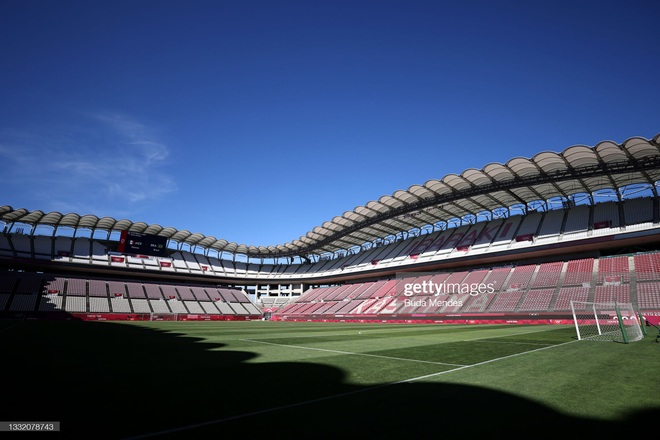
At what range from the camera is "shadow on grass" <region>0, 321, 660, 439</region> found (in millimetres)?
3797

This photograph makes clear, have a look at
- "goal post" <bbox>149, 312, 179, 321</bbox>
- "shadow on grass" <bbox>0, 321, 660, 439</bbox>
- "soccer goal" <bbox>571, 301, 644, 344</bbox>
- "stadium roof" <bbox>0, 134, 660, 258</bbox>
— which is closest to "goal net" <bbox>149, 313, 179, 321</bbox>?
"goal post" <bbox>149, 312, 179, 321</bbox>

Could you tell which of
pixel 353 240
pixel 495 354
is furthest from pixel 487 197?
pixel 495 354

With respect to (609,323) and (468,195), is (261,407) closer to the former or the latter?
(609,323)

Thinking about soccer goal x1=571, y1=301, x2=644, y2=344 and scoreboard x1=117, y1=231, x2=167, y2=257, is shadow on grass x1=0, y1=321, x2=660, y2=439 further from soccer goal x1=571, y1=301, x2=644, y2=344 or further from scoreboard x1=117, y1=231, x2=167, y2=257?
scoreboard x1=117, y1=231, x2=167, y2=257

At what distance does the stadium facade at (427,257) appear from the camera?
32.3 m

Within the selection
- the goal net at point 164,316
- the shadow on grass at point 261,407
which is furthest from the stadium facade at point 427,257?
the shadow on grass at point 261,407

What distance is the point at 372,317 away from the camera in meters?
42.2

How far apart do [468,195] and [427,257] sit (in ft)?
42.6

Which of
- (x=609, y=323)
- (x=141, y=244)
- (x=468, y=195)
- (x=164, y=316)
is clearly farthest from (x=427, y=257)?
(x=141, y=244)

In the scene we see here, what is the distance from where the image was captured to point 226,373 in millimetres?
7305

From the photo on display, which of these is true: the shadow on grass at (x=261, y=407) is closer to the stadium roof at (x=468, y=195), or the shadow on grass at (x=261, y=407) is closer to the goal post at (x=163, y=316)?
the stadium roof at (x=468, y=195)

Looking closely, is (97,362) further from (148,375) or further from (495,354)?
(495,354)

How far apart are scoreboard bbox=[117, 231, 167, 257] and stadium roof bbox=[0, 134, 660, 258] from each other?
132 cm

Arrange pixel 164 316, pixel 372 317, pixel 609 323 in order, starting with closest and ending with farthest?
pixel 609 323, pixel 372 317, pixel 164 316
